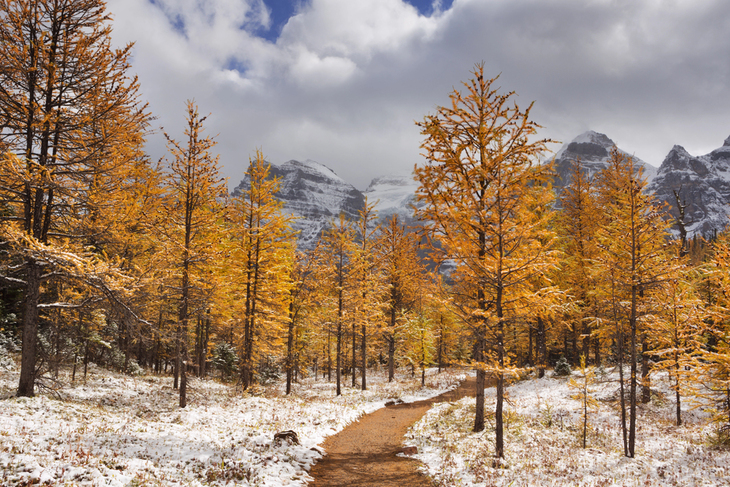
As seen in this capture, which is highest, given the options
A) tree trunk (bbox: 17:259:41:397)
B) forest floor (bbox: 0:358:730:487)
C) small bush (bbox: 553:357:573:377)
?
tree trunk (bbox: 17:259:41:397)

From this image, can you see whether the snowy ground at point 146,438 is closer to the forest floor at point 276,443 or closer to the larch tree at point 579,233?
the forest floor at point 276,443

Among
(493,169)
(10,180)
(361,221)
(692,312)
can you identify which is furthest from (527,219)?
(361,221)

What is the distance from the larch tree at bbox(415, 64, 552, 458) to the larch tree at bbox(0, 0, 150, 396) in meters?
A: 9.81

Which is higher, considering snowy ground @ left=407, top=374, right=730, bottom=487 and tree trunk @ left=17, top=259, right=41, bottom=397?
tree trunk @ left=17, top=259, right=41, bottom=397

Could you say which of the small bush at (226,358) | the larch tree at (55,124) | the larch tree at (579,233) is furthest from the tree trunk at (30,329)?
the larch tree at (579,233)

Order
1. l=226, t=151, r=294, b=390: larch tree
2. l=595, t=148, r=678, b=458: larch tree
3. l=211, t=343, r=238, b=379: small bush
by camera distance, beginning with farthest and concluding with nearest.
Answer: l=211, t=343, r=238, b=379: small bush
l=226, t=151, r=294, b=390: larch tree
l=595, t=148, r=678, b=458: larch tree

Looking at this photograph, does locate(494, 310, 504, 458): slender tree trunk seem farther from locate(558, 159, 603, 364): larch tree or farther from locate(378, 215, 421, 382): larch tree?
locate(378, 215, 421, 382): larch tree

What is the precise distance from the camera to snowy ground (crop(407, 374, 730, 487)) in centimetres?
875

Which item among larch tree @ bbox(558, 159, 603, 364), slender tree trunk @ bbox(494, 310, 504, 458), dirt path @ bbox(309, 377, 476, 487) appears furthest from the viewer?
larch tree @ bbox(558, 159, 603, 364)

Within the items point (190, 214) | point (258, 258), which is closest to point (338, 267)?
point (258, 258)

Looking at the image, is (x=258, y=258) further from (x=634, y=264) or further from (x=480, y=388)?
(x=634, y=264)

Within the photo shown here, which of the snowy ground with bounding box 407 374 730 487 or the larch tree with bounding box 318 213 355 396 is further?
the larch tree with bounding box 318 213 355 396

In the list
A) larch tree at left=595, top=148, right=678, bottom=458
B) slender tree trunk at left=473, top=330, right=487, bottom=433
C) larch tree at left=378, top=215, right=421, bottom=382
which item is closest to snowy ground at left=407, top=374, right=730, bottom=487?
slender tree trunk at left=473, top=330, right=487, bottom=433

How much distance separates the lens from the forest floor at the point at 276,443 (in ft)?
23.1
